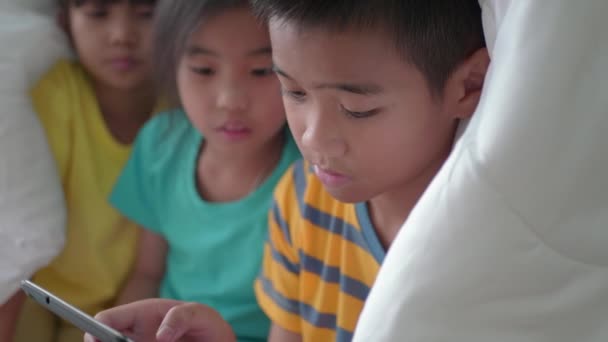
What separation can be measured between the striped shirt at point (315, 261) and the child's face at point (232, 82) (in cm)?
9

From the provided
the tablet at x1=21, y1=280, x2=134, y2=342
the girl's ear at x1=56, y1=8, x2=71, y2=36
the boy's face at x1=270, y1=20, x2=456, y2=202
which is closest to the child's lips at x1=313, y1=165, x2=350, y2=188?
the boy's face at x1=270, y1=20, x2=456, y2=202

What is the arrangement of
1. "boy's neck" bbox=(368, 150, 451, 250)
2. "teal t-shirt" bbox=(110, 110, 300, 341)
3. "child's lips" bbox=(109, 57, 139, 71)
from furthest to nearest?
"child's lips" bbox=(109, 57, 139, 71), "teal t-shirt" bbox=(110, 110, 300, 341), "boy's neck" bbox=(368, 150, 451, 250)

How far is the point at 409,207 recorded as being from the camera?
2.45 ft

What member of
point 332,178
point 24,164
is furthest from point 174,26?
point 332,178

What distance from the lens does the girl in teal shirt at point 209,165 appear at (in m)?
0.90

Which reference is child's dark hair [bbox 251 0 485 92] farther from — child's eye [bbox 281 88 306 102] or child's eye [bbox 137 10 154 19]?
child's eye [bbox 137 10 154 19]

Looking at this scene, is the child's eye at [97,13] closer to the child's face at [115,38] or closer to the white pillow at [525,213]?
the child's face at [115,38]

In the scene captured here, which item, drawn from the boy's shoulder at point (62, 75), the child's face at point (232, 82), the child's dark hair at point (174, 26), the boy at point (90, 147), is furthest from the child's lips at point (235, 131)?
the boy's shoulder at point (62, 75)

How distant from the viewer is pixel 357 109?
61 centimetres

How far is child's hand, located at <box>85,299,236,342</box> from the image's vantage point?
67 centimetres

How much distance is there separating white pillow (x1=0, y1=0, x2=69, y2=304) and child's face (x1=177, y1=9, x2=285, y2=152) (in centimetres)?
22

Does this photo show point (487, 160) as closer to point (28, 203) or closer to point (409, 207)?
point (409, 207)

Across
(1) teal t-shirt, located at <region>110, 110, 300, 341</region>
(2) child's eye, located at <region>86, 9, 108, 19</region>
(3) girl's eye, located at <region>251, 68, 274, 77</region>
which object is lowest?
(1) teal t-shirt, located at <region>110, 110, 300, 341</region>

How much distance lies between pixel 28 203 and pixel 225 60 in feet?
1.05
